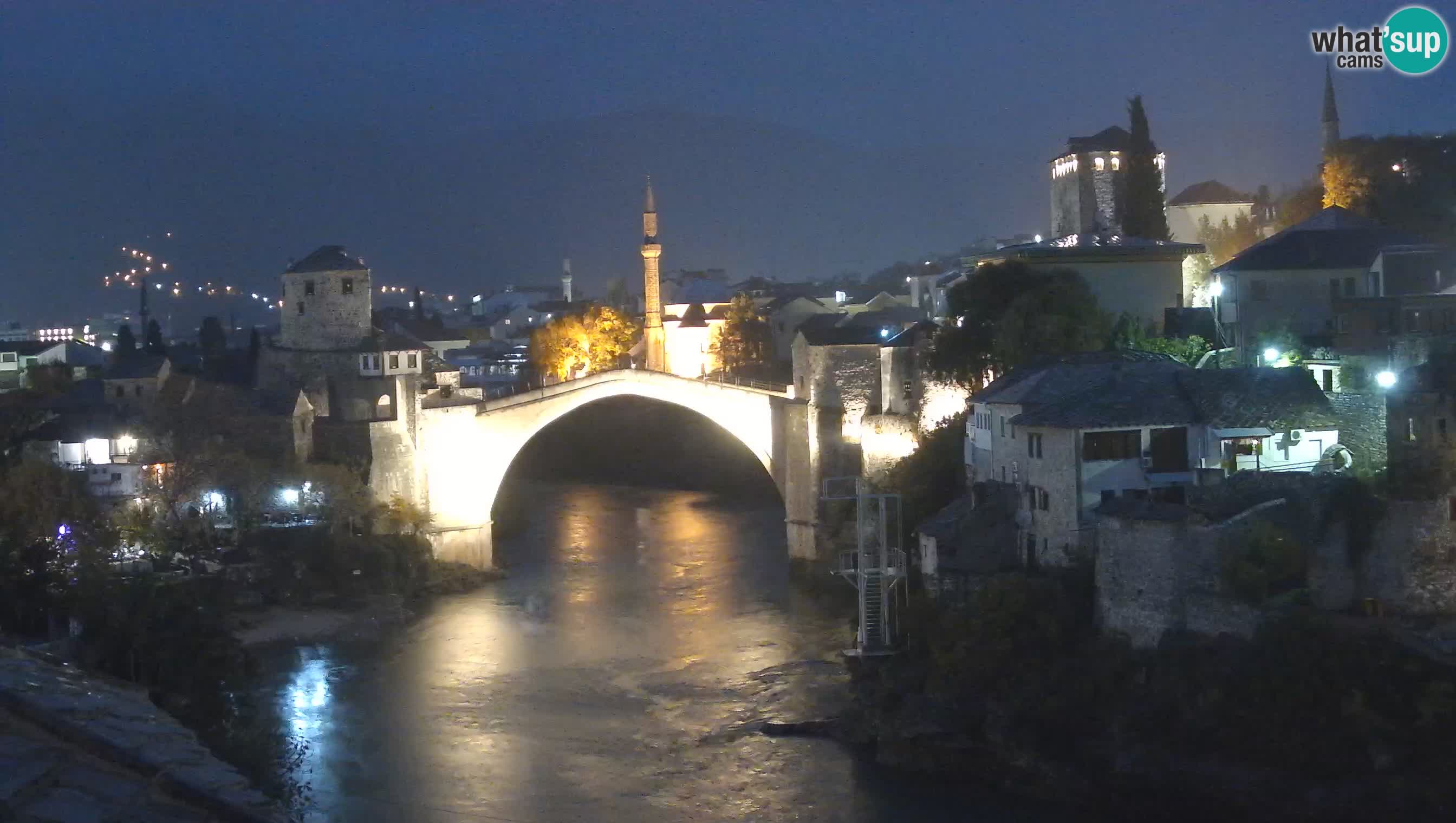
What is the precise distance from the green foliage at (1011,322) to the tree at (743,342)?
47.0 ft

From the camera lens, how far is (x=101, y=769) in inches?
224

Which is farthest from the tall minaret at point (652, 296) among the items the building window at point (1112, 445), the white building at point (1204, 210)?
the building window at point (1112, 445)

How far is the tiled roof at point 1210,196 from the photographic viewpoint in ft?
105

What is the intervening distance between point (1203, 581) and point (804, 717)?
4.46 meters

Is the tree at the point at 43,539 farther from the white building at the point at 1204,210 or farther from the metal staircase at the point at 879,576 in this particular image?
the white building at the point at 1204,210

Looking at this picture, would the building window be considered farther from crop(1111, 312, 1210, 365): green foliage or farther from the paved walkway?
the paved walkway

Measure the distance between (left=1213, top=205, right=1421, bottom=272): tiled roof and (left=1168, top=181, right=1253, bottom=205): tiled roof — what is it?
370 inches

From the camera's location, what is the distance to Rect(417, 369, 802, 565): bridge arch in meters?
25.6

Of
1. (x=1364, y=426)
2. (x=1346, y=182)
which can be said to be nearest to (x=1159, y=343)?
(x=1364, y=426)

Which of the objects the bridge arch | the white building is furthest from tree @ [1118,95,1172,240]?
the bridge arch

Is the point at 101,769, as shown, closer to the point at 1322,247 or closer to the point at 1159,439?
the point at 1159,439

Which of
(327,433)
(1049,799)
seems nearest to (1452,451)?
(1049,799)

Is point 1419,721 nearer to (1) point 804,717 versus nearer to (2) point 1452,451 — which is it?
(2) point 1452,451

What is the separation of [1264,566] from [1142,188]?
14.5m
